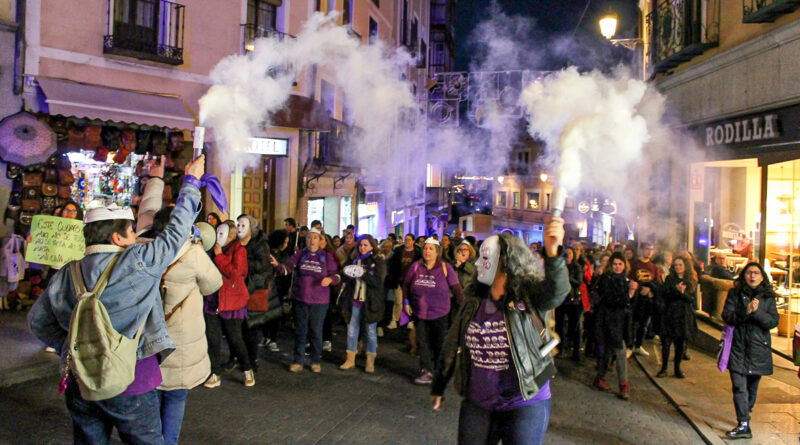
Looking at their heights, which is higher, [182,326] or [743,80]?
[743,80]

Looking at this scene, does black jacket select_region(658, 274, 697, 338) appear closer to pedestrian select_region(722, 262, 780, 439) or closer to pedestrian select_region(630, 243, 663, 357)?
pedestrian select_region(630, 243, 663, 357)

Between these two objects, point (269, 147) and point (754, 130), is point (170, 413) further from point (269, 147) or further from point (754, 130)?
point (269, 147)

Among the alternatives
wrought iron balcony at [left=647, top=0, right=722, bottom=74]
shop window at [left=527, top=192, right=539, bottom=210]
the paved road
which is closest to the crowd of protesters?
the paved road

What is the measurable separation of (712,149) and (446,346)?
9.78 m

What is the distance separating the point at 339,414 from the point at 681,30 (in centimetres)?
1017

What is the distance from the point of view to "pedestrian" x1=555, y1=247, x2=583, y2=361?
30.0 feet

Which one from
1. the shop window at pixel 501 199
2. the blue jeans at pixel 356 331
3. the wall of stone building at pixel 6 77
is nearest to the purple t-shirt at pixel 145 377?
the blue jeans at pixel 356 331

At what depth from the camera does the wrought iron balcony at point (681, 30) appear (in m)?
11.6

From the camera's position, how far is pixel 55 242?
6465mm

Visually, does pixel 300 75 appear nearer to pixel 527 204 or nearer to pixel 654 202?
pixel 654 202

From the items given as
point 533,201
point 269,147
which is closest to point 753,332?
point 269,147

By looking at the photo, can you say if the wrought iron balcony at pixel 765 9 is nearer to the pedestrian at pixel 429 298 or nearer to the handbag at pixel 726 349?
the handbag at pixel 726 349

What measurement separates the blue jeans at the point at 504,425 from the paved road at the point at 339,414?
6.64ft

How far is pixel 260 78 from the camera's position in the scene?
48.3 ft
